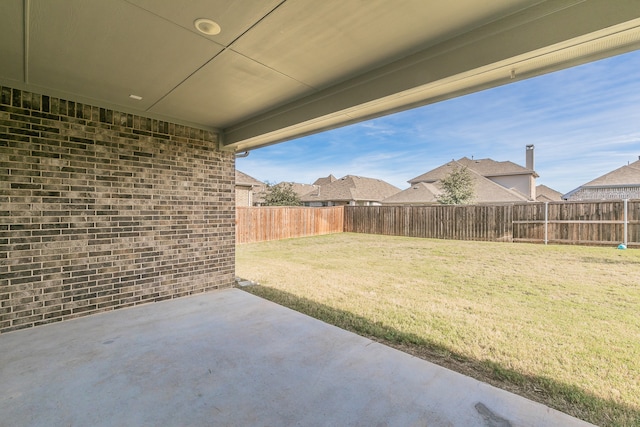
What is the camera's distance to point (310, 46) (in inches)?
85.1

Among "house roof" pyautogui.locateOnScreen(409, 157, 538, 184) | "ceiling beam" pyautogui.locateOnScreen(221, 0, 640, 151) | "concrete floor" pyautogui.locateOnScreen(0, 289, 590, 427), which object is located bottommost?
"concrete floor" pyautogui.locateOnScreen(0, 289, 590, 427)

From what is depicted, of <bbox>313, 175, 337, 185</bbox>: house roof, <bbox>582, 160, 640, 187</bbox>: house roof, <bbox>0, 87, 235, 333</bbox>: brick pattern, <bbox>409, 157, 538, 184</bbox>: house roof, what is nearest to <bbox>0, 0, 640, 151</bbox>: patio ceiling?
<bbox>0, 87, 235, 333</bbox>: brick pattern

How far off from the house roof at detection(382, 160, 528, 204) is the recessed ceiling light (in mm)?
19473

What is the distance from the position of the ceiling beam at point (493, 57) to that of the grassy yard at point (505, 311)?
A: 244 centimetres

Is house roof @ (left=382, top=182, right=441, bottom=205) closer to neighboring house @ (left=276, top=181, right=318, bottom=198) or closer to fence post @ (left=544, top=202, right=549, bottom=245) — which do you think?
fence post @ (left=544, top=202, right=549, bottom=245)

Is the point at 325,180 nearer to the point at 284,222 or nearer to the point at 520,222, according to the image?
the point at 284,222

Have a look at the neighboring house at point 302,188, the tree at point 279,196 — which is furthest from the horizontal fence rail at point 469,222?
the neighboring house at point 302,188

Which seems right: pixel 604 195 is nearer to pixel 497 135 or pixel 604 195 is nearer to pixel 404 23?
pixel 497 135

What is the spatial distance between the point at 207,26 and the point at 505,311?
474 centimetres

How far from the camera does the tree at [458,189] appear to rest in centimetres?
1744

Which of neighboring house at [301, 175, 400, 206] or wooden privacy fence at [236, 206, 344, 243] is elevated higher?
neighboring house at [301, 175, 400, 206]

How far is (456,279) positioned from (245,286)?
4.21m

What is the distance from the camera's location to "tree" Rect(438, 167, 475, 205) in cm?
1744

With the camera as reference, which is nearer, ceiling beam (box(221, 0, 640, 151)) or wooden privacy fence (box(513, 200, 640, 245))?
ceiling beam (box(221, 0, 640, 151))
